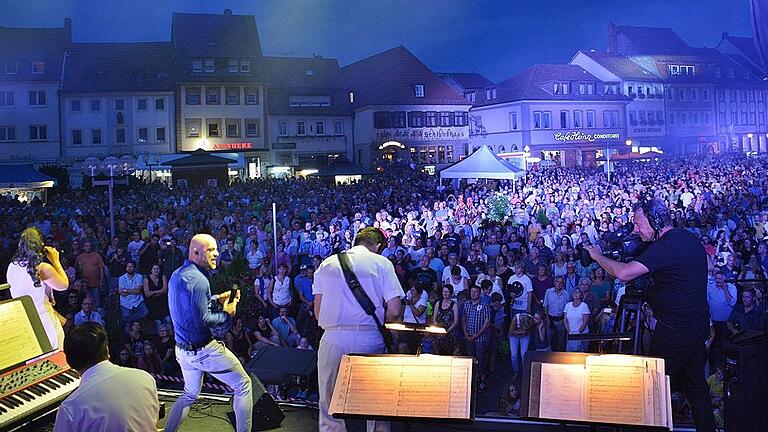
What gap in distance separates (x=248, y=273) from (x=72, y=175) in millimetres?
30878

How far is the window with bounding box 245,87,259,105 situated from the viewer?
4062cm

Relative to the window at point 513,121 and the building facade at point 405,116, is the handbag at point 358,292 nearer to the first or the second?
the building facade at point 405,116

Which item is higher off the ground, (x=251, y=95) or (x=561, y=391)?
(x=251, y=95)

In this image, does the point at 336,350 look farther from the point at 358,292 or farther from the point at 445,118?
the point at 445,118

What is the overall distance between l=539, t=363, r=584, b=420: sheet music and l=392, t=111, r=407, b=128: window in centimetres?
4001

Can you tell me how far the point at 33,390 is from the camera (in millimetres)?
4285

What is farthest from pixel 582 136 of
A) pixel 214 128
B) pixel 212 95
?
pixel 212 95

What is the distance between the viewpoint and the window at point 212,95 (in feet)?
131

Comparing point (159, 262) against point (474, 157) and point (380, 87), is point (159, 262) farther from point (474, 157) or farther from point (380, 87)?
point (380, 87)

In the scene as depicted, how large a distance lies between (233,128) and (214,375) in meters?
36.8

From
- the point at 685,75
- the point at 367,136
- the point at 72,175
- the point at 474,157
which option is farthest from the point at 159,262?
the point at 685,75

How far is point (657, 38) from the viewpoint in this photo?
5734 centimetres

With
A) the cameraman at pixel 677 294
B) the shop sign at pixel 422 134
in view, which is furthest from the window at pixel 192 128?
the cameraman at pixel 677 294

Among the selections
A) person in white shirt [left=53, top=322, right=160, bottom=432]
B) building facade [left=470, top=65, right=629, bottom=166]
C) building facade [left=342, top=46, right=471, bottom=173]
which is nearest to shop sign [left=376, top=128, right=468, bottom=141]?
building facade [left=342, top=46, right=471, bottom=173]
